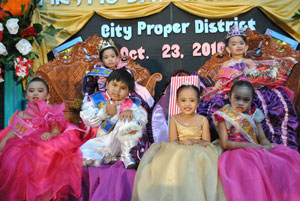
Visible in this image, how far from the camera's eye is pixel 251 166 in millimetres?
2734

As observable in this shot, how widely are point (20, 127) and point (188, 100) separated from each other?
1.77m

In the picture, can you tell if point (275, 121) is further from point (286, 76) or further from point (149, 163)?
point (149, 163)

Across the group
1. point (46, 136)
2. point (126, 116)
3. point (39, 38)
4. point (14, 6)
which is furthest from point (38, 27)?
point (126, 116)

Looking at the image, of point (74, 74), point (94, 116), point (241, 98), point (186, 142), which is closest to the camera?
point (186, 142)

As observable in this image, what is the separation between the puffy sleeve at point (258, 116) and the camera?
3.37m

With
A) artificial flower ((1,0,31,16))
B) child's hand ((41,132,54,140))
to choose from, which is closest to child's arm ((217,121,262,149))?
child's hand ((41,132,54,140))

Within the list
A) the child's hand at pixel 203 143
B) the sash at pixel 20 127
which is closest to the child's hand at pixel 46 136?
the sash at pixel 20 127

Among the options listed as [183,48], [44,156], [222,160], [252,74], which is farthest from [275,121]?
[44,156]

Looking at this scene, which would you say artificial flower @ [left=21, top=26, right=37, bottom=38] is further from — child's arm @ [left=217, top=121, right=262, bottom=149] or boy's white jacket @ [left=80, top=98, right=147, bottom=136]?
child's arm @ [left=217, top=121, right=262, bottom=149]

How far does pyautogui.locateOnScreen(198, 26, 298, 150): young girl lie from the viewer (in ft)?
11.8

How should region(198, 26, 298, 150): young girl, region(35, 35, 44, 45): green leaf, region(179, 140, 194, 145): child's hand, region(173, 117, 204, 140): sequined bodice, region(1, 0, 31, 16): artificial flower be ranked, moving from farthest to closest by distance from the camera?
region(35, 35, 44, 45): green leaf → region(1, 0, 31, 16): artificial flower → region(198, 26, 298, 150): young girl → region(173, 117, 204, 140): sequined bodice → region(179, 140, 194, 145): child's hand

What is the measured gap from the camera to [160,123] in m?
3.92

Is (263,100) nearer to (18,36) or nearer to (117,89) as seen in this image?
(117,89)

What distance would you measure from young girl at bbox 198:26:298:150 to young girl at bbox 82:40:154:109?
682 mm
